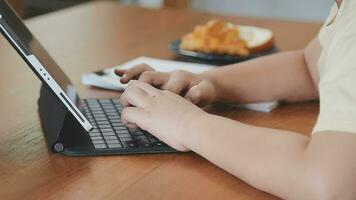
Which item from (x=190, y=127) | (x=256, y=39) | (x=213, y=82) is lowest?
(x=256, y=39)

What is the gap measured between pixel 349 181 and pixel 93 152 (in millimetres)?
341

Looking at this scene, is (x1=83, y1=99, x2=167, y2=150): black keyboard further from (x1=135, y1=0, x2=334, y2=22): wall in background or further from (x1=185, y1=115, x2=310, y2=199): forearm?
(x1=135, y1=0, x2=334, y2=22): wall in background

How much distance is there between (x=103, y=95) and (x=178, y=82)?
7.3 inches

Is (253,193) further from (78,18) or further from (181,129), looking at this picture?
(78,18)

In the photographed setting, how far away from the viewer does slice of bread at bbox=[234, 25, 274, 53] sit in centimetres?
147

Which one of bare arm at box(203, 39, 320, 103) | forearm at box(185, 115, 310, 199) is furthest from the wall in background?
forearm at box(185, 115, 310, 199)

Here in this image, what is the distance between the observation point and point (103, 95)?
120 centimetres

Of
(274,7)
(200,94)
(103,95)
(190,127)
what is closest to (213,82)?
(200,94)

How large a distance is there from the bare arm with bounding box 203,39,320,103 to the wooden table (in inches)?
1.3

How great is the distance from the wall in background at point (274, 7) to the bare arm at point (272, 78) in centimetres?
159

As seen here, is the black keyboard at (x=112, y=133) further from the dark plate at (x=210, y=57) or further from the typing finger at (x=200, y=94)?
the dark plate at (x=210, y=57)

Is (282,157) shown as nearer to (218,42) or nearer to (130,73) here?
(130,73)

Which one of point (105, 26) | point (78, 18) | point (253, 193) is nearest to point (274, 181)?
point (253, 193)

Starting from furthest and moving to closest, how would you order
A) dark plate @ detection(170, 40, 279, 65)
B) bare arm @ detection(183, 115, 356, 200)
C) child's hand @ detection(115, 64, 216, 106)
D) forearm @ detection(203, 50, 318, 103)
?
dark plate @ detection(170, 40, 279, 65)
forearm @ detection(203, 50, 318, 103)
child's hand @ detection(115, 64, 216, 106)
bare arm @ detection(183, 115, 356, 200)
